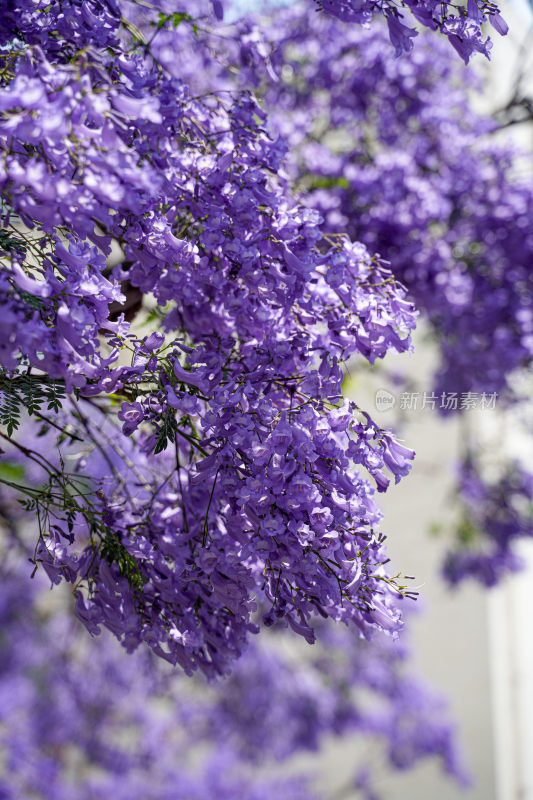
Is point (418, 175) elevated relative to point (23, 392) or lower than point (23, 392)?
elevated

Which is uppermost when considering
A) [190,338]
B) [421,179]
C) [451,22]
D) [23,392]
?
[421,179]

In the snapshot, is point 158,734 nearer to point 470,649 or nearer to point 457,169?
point 470,649

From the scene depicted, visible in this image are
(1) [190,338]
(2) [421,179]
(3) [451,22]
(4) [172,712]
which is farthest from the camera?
(4) [172,712]

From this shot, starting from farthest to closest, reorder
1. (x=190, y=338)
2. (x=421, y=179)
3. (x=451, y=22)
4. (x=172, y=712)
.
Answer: (x=172, y=712)
(x=421, y=179)
(x=190, y=338)
(x=451, y=22)

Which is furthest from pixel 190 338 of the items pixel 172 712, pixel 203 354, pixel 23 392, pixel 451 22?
pixel 172 712

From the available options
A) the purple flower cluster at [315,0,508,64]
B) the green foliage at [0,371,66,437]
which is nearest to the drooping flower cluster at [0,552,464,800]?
the green foliage at [0,371,66,437]

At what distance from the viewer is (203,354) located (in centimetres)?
145

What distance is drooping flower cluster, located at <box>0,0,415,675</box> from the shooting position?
3.81ft

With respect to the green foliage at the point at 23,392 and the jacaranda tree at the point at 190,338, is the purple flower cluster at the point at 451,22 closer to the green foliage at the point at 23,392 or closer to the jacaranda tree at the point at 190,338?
the jacaranda tree at the point at 190,338

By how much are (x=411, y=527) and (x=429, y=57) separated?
4.26 metres

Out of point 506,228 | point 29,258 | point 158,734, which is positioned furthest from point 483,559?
point 29,258

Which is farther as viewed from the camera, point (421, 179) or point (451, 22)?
point (421, 179)

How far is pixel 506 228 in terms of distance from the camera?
286cm

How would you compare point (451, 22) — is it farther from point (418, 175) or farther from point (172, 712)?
point (172, 712)
